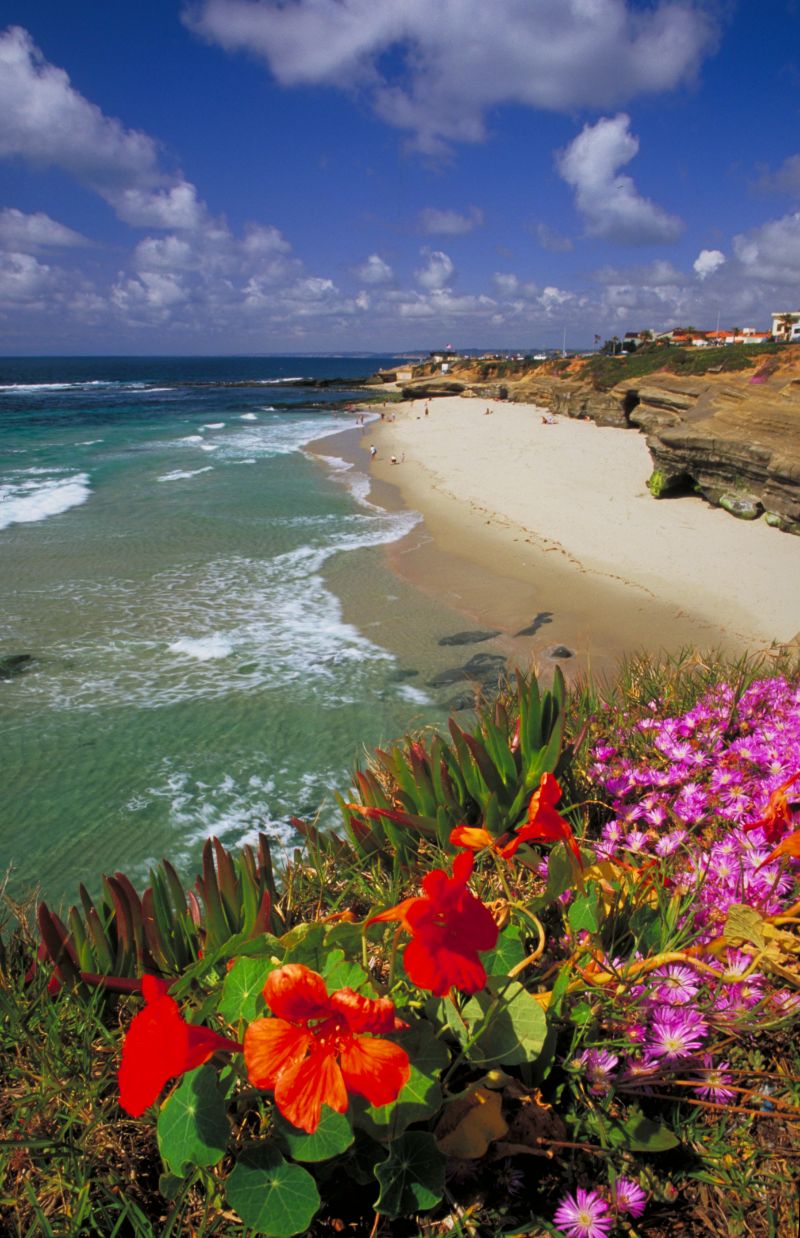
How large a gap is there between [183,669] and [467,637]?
10.4 feet

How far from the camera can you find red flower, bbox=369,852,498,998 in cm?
90

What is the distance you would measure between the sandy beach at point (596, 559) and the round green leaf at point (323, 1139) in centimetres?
472

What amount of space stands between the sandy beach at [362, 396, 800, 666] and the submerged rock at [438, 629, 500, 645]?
1.02 ft

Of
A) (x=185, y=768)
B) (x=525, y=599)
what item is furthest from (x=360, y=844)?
(x=525, y=599)

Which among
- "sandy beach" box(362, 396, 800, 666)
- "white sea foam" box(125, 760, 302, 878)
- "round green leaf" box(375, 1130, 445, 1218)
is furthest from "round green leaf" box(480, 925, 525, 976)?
"sandy beach" box(362, 396, 800, 666)

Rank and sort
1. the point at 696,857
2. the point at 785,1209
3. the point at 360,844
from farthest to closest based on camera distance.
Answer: the point at 360,844, the point at 696,857, the point at 785,1209

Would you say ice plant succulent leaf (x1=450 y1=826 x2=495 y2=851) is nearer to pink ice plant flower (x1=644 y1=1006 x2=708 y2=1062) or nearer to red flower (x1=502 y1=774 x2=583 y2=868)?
red flower (x1=502 y1=774 x2=583 y2=868)

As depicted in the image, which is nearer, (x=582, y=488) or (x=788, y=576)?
(x=788, y=576)

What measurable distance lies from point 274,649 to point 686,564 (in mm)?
6187

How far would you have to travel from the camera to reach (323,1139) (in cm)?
96

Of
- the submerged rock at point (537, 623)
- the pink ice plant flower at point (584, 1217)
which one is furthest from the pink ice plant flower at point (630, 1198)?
the submerged rock at point (537, 623)

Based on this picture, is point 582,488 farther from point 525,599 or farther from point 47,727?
point 47,727

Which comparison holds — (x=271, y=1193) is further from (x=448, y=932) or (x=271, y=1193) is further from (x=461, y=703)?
(x=461, y=703)

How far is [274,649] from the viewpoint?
7820 mm
